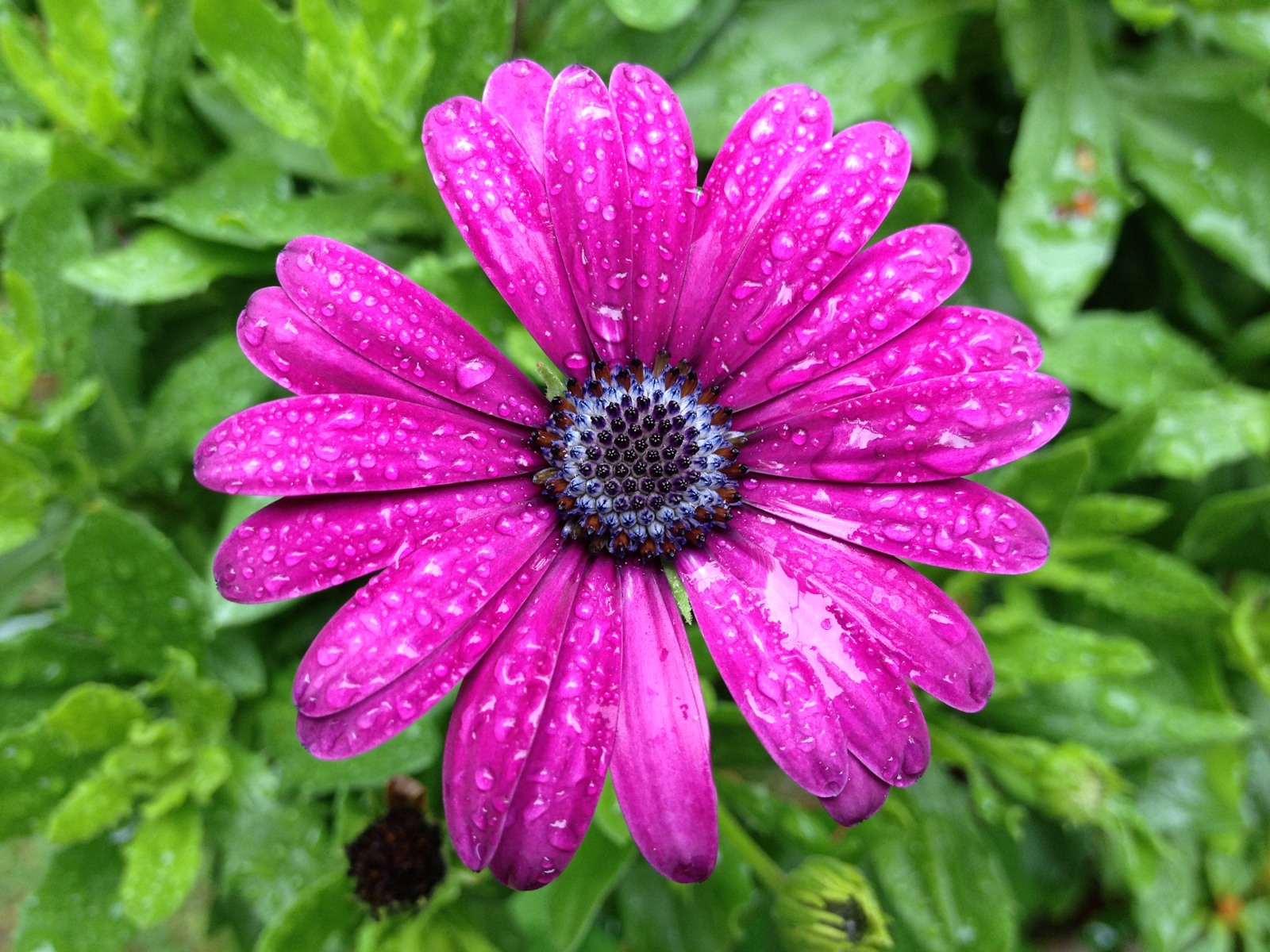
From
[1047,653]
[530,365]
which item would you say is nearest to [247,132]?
[530,365]

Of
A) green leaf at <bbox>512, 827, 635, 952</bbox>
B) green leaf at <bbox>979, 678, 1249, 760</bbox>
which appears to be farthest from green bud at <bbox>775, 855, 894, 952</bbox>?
green leaf at <bbox>979, 678, 1249, 760</bbox>

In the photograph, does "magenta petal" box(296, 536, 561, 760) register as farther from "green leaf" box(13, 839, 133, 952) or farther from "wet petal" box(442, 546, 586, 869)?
"green leaf" box(13, 839, 133, 952)

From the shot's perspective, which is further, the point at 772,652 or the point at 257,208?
the point at 257,208

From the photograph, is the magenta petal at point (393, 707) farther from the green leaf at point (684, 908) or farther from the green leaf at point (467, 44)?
the green leaf at point (467, 44)

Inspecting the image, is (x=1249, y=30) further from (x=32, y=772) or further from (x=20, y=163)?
(x=32, y=772)

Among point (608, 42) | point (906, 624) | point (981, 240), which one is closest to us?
point (906, 624)

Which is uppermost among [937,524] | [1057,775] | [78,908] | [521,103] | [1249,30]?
[1249,30]

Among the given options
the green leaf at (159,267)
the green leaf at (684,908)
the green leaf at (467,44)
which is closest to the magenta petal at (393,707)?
the green leaf at (684,908)

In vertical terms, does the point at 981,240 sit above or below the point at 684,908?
above
